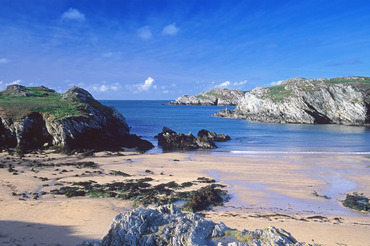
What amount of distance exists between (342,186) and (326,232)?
10.2 metres

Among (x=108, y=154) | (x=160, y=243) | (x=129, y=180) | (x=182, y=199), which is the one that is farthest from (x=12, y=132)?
(x=160, y=243)

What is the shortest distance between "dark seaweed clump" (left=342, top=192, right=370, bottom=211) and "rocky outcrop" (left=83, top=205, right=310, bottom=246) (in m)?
11.2

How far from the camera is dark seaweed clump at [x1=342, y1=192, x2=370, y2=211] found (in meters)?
16.4

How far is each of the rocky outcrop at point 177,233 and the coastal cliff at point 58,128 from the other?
29318 millimetres

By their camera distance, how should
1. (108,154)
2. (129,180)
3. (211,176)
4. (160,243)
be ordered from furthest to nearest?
(108,154)
(211,176)
(129,180)
(160,243)

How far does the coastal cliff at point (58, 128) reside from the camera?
35531mm

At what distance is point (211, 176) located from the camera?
24.6 metres

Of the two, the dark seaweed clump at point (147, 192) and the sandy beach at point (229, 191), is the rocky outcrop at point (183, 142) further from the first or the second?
the dark seaweed clump at point (147, 192)

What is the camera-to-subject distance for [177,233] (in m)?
8.48

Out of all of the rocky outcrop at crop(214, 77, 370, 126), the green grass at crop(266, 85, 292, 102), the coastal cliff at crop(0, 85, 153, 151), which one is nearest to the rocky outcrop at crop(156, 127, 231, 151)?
the coastal cliff at crop(0, 85, 153, 151)

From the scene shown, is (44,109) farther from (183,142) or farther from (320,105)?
(320,105)

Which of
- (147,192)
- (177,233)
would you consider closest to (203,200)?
(147,192)

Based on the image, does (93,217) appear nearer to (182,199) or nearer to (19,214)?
(19,214)

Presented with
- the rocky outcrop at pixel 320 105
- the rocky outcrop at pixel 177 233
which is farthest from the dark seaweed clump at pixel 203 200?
the rocky outcrop at pixel 320 105
